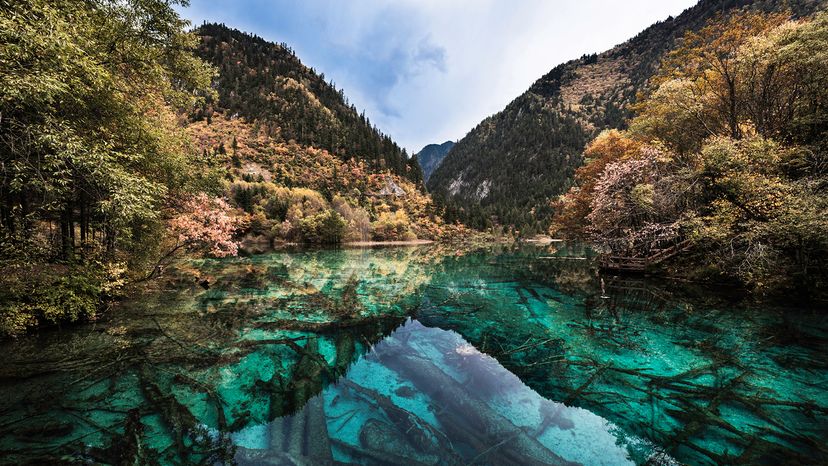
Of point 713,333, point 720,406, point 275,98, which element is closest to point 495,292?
point 713,333

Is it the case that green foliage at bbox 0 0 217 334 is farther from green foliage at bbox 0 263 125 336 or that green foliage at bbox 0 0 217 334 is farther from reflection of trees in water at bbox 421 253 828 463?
reflection of trees in water at bbox 421 253 828 463

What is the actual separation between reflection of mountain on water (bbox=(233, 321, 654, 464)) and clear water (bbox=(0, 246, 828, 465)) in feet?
0.12

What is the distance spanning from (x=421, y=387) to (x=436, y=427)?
1.73 m

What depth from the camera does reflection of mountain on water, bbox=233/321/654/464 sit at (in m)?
4.95

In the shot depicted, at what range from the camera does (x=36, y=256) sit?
873 centimetres

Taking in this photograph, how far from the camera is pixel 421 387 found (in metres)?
7.48

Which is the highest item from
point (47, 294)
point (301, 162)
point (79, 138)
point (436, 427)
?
point (301, 162)

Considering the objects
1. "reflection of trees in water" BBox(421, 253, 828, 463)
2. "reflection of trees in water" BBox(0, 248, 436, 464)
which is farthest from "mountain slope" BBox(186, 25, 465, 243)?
"reflection of trees in water" BBox(421, 253, 828, 463)

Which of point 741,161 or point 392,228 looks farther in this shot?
point 392,228

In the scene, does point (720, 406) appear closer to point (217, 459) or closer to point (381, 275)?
point (217, 459)

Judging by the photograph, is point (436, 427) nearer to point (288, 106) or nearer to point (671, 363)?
point (671, 363)

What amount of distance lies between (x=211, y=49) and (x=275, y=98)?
60.5m

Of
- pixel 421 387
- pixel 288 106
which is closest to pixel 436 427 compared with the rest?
pixel 421 387

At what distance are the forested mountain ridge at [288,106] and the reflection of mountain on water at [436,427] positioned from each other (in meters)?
115
